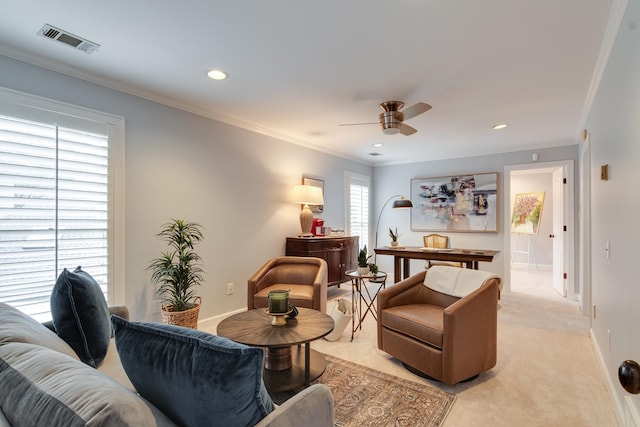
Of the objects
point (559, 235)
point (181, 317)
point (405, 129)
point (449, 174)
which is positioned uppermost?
point (405, 129)

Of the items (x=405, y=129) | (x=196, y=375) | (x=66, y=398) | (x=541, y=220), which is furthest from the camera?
(x=541, y=220)

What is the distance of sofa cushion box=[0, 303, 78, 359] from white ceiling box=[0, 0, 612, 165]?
1709 mm

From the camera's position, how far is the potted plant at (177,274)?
3061mm

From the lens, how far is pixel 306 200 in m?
4.62

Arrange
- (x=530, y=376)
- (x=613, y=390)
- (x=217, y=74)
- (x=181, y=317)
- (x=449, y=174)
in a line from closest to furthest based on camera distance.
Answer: (x=613, y=390) → (x=530, y=376) → (x=217, y=74) → (x=181, y=317) → (x=449, y=174)

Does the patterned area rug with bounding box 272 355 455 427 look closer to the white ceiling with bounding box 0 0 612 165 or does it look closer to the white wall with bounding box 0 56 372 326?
the white wall with bounding box 0 56 372 326

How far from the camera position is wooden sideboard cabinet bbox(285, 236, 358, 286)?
4.55 m

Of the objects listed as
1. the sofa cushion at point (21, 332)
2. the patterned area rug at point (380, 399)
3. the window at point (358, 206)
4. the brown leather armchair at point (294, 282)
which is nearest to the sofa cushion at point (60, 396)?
the sofa cushion at point (21, 332)

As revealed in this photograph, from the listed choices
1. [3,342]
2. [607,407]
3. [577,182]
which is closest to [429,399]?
[607,407]

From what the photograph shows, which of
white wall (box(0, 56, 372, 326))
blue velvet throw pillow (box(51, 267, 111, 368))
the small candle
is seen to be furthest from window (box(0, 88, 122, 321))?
the small candle

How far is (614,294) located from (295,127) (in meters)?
3.56

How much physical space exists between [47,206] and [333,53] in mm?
2549

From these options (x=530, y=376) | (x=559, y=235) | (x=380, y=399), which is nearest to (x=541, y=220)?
(x=559, y=235)

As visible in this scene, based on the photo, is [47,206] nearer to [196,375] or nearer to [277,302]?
[277,302]
